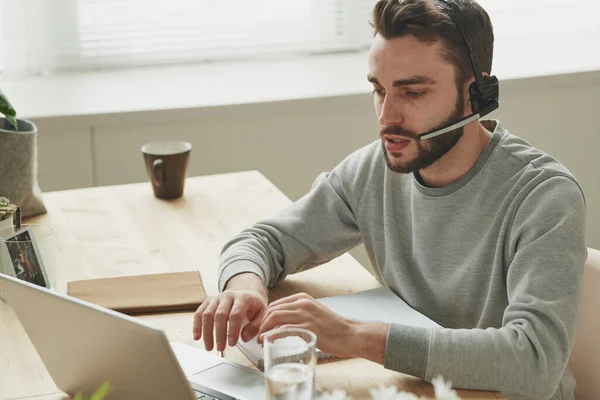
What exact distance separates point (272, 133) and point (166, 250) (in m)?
1.11

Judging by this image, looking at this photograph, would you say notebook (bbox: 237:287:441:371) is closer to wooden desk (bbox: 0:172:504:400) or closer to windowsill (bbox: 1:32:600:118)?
wooden desk (bbox: 0:172:504:400)

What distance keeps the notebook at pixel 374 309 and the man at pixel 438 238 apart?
54 millimetres

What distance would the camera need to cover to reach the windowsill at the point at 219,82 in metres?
2.75

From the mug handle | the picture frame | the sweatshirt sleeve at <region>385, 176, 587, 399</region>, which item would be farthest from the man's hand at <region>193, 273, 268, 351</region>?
the mug handle

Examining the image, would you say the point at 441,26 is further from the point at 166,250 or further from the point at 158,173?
the point at 158,173

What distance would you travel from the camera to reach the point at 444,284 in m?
1.53

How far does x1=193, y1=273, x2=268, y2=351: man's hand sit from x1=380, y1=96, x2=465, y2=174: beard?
337 millimetres

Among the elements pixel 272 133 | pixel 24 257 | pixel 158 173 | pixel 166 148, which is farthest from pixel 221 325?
pixel 272 133

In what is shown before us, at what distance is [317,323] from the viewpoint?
4.24 feet

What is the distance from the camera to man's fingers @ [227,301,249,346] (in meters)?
1.35

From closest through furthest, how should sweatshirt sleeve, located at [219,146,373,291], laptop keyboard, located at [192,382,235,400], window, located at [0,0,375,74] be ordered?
laptop keyboard, located at [192,382,235,400], sweatshirt sleeve, located at [219,146,373,291], window, located at [0,0,375,74]

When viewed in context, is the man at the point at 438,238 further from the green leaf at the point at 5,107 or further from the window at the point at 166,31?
the window at the point at 166,31

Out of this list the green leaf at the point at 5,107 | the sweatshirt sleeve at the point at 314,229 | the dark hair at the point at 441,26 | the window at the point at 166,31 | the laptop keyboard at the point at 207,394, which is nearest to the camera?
the laptop keyboard at the point at 207,394

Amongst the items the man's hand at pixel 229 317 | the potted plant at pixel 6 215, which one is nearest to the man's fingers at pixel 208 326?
the man's hand at pixel 229 317
